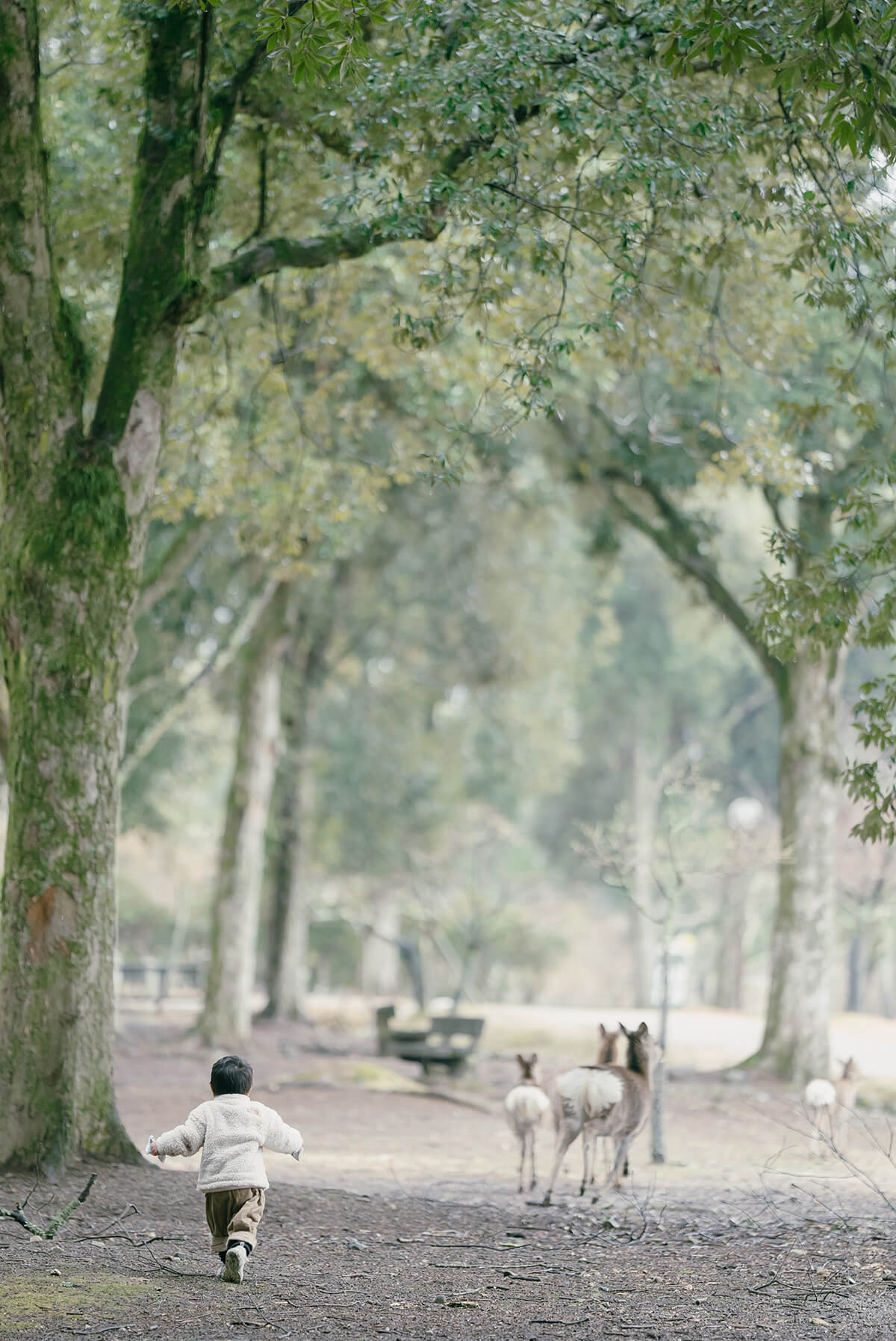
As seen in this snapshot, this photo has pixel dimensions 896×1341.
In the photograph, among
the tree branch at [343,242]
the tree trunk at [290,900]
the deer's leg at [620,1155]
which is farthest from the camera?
the tree trunk at [290,900]

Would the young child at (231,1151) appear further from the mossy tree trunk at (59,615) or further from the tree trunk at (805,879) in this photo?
the tree trunk at (805,879)

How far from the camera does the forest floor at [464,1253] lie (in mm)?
5047

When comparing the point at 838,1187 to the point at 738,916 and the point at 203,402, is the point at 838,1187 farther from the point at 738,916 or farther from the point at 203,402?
the point at 738,916

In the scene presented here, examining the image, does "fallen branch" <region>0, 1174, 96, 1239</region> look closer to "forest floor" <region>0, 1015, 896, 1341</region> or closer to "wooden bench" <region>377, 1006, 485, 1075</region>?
"forest floor" <region>0, 1015, 896, 1341</region>

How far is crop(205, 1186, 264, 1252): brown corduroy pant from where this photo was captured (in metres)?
5.38

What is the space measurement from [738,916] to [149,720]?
63.9ft

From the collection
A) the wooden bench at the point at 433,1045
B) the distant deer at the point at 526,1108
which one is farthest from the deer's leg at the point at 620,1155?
the wooden bench at the point at 433,1045

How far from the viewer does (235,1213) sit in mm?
5453

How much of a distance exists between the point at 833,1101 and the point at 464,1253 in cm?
458

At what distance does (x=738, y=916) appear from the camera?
35.1 metres

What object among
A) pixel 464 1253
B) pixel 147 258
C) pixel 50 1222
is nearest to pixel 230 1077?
pixel 50 1222

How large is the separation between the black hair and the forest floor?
806 mm

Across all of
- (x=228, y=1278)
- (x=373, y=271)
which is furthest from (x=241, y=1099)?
(x=373, y=271)

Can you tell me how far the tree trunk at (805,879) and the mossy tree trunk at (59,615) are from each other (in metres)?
10.8
